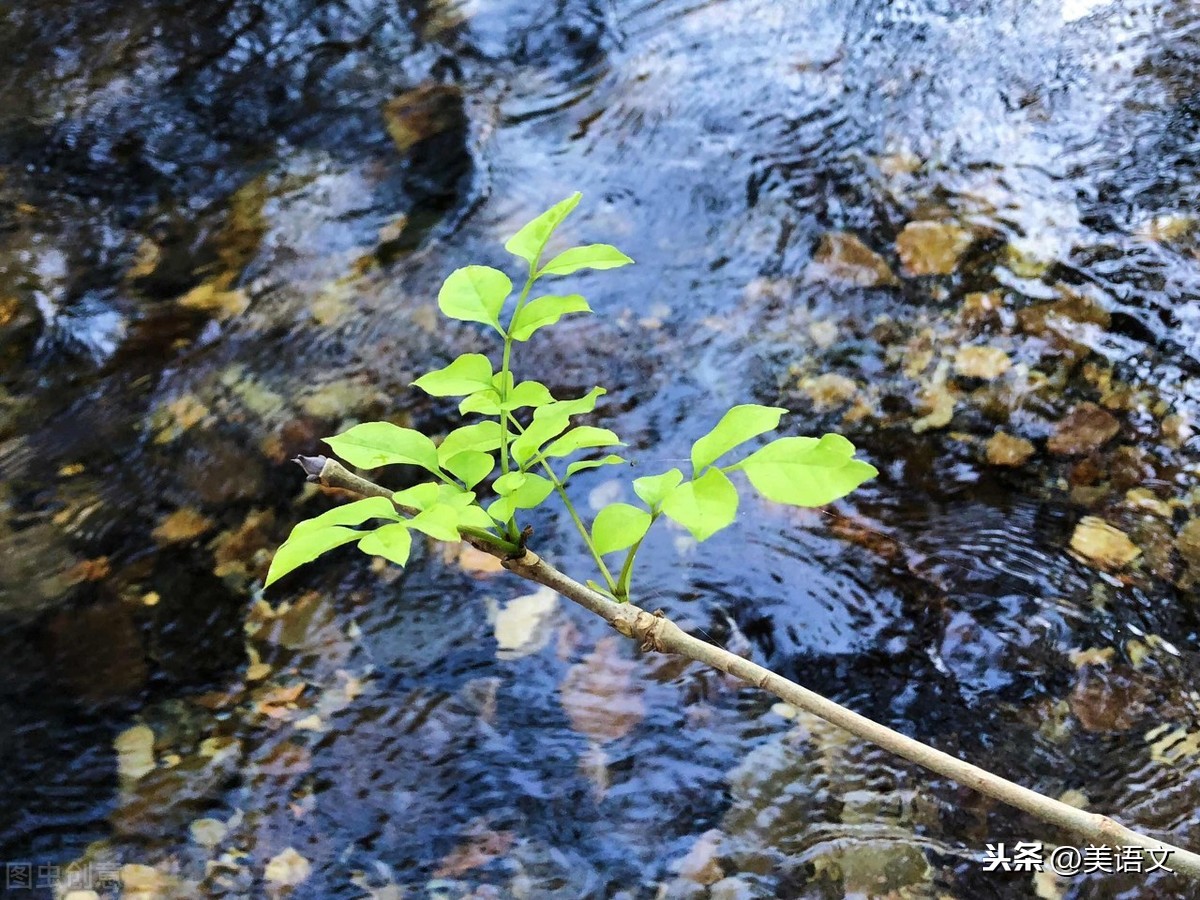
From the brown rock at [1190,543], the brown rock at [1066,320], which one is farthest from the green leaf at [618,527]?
the brown rock at [1066,320]

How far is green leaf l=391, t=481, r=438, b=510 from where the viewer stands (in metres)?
0.81

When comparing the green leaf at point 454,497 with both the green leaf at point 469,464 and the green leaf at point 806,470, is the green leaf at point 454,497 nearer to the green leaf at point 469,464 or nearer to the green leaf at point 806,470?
the green leaf at point 469,464

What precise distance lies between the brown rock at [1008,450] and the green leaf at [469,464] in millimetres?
1444

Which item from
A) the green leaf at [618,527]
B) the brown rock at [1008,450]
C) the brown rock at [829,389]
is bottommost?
the brown rock at [1008,450]

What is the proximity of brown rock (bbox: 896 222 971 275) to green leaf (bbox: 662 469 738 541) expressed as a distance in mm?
1752

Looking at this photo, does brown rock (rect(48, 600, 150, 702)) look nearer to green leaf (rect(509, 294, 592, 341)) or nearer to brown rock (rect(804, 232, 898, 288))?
green leaf (rect(509, 294, 592, 341))

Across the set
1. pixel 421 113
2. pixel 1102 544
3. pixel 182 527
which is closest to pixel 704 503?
pixel 1102 544

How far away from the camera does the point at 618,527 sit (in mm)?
931

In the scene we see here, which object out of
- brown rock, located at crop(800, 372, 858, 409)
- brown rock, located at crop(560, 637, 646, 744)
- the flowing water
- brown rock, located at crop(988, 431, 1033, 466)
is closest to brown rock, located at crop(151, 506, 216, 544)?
the flowing water

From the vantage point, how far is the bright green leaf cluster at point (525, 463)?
0.78 metres

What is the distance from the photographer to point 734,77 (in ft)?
9.75

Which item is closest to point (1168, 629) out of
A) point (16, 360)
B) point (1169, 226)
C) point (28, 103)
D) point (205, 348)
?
point (1169, 226)

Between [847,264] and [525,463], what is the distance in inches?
67.3

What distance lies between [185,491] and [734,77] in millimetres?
2205
